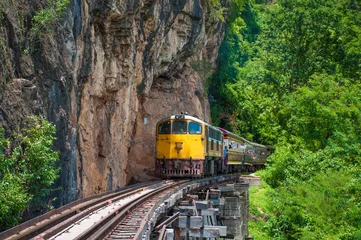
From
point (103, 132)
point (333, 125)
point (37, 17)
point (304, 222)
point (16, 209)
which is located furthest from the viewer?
point (333, 125)

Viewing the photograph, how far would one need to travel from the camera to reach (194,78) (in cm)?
3697

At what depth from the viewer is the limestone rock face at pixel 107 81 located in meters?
14.0

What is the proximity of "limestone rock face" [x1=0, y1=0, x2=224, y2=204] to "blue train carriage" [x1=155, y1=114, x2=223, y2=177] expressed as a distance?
1.79 meters

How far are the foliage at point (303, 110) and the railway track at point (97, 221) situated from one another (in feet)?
37.6

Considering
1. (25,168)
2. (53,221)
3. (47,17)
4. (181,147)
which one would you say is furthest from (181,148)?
(53,221)

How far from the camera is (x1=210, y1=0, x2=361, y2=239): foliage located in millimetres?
24489

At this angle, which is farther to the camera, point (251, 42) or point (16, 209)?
point (251, 42)

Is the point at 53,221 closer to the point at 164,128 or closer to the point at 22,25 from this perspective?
the point at 22,25

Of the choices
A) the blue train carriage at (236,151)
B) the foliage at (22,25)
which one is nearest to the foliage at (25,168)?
the foliage at (22,25)

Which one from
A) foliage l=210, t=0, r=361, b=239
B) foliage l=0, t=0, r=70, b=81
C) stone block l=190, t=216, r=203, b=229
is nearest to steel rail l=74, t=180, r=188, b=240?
stone block l=190, t=216, r=203, b=229

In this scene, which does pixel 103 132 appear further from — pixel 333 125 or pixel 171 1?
Answer: pixel 333 125

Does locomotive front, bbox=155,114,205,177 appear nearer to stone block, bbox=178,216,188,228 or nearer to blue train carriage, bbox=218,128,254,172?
blue train carriage, bbox=218,128,254,172

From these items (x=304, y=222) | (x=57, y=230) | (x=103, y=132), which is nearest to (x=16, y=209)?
(x=57, y=230)

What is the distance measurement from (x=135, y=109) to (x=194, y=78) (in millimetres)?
11542
